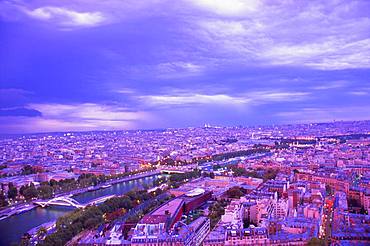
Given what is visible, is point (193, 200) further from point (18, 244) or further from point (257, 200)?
point (18, 244)

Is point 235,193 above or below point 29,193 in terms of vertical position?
above

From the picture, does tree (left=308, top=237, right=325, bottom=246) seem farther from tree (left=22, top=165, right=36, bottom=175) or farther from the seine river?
tree (left=22, top=165, right=36, bottom=175)

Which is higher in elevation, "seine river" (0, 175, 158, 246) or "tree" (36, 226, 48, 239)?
"tree" (36, 226, 48, 239)

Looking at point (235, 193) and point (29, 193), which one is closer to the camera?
point (235, 193)

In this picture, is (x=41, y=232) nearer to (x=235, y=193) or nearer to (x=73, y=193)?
(x=235, y=193)

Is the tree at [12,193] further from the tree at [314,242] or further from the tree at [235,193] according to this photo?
the tree at [314,242]

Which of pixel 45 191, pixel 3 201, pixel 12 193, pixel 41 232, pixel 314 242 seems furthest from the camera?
pixel 45 191

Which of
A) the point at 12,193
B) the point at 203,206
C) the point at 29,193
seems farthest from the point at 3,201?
the point at 203,206

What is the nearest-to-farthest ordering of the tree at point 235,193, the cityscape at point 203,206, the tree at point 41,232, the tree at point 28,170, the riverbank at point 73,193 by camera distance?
the cityscape at point 203,206
the tree at point 41,232
the riverbank at point 73,193
the tree at point 235,193
the tree at point 28,170

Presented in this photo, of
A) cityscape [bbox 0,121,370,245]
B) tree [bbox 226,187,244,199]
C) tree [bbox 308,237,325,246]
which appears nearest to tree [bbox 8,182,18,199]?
cityscape [bbox 0,121,370,245]

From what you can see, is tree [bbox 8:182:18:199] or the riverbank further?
tree [bbox 8:182:18:199]

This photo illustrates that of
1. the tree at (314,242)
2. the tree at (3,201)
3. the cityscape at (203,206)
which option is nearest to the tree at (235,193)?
the cityscape at (203,206)
